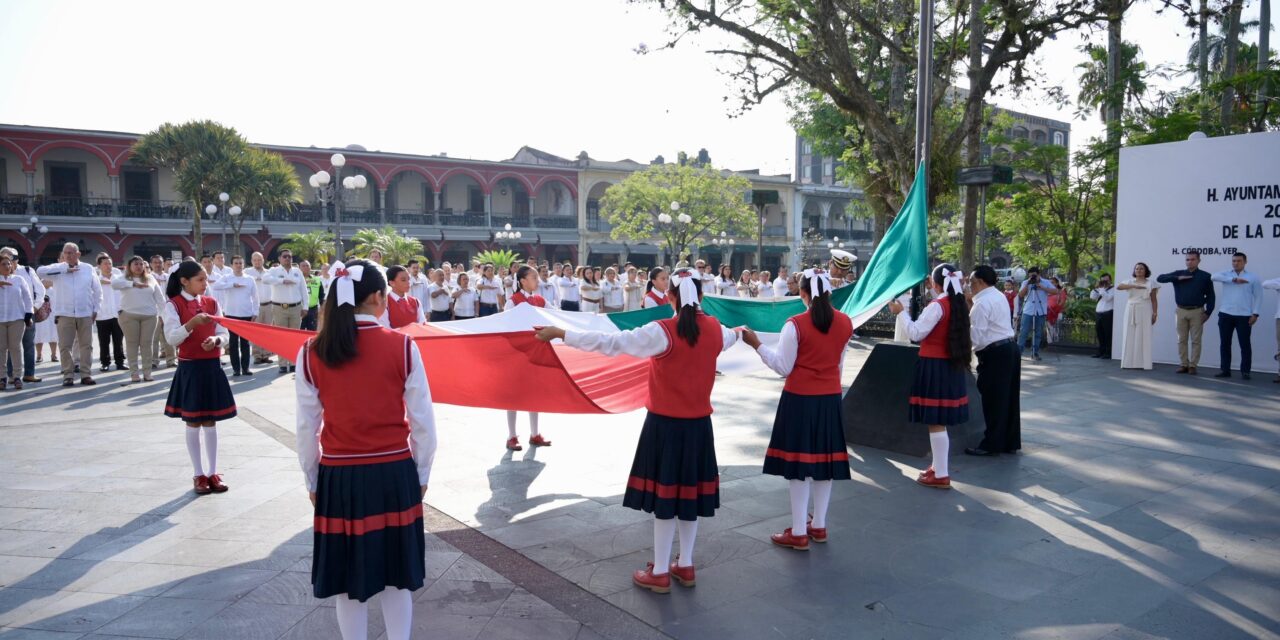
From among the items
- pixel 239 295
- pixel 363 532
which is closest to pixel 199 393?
pixel 363 532

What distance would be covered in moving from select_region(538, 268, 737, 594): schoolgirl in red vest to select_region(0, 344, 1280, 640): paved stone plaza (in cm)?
41

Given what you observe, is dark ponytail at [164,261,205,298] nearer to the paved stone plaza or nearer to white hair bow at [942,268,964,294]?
the paved stone plaza

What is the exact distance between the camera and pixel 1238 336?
1161cm

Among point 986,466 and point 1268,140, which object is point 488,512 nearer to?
point 986,466

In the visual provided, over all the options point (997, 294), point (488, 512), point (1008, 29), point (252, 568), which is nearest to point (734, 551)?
point (488, 512)

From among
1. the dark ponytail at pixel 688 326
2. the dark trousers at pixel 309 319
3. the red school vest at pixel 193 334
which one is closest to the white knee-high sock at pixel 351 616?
the dark ponytail at pixel 688 326

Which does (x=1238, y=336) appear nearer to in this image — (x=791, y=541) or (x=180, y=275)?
(x=791, y=541)

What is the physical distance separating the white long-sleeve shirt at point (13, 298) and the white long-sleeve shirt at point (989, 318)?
466 inches

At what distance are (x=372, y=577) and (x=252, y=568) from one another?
5.94 ft

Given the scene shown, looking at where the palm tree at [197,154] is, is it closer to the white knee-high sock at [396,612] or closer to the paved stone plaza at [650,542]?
the paved stone plaza at [650,542]

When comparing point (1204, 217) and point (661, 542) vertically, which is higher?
point (1204, 217)

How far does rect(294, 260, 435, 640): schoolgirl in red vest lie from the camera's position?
2969mm

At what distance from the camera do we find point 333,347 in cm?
292

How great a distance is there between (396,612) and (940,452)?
439 cm
